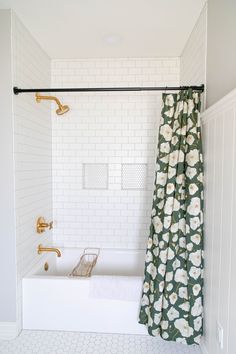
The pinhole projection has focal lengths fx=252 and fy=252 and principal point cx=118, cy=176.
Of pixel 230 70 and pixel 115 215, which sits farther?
→ pixel 115 215

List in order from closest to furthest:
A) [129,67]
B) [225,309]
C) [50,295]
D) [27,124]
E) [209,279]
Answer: [225,309] < [209,279] < [50,295] < [27,124] < [129,67]

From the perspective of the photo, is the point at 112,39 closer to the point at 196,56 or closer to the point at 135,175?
the point at 196,56

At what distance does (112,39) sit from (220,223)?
1.80m

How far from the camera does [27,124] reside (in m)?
2.13

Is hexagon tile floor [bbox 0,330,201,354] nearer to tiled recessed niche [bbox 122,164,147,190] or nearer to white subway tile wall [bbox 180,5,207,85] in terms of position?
tiled recessed niche [bbox 122,164,147,190]

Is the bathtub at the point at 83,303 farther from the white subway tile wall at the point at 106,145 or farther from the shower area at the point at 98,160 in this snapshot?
the white subway tile wall at the point at 106,145

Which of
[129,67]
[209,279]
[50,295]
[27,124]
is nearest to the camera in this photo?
[209,279]

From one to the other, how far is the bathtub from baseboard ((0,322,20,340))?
0.09 meters

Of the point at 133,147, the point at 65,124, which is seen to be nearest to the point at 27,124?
the point at 65,124

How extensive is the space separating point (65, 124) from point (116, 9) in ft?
4.08

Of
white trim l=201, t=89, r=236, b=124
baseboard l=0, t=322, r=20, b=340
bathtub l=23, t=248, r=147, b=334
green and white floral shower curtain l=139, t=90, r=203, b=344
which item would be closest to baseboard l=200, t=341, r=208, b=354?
green and white floral shower curtain l=139, t=90, r=203, b=344

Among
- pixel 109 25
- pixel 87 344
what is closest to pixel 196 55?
pixel 109 25

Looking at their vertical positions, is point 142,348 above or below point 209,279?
below

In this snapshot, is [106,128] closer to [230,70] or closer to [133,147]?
[133,147]
